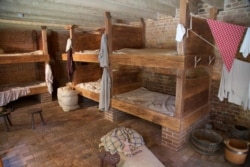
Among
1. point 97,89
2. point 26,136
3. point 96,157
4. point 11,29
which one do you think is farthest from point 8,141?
point 11,29

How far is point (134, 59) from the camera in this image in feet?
11.0

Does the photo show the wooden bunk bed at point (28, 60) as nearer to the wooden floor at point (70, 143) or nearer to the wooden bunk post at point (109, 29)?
the wooden floor at point (70, 143)

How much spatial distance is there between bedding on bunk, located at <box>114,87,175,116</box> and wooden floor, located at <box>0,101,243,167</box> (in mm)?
654

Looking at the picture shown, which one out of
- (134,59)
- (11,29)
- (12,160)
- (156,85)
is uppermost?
(11,29)

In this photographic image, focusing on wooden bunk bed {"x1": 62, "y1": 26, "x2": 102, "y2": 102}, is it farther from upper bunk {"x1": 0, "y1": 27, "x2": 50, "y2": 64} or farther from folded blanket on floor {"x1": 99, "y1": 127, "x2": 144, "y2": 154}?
folded blanket on floor {"x1": 99, "y1": 127, "x2": 144, "y2": 154}

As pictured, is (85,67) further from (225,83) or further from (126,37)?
(225,83)

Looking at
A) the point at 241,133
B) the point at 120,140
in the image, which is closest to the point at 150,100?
the point at 120,140

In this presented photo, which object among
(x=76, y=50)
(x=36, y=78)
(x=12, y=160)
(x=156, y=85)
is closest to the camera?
(x=12, y=160)

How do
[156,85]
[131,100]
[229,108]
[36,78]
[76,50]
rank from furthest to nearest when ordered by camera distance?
[36,78], [76,50], [156,85], [131,100], [229,108]

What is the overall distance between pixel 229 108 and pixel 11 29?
6.77 m

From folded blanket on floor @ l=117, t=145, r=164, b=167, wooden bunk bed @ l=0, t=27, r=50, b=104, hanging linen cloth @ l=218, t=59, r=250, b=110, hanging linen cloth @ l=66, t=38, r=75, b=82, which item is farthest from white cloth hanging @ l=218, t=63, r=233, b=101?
wooden bunk bed @ l=0, t=27, r=50, b=104

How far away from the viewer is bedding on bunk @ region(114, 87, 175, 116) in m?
3.25

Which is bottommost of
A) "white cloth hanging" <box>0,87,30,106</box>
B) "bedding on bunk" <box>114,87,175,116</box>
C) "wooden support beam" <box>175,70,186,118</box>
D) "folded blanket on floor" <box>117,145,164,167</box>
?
"folded blanket on floor" <box>117,145,164,167</box>

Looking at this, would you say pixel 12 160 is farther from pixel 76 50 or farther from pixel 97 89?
pixel 76 50
